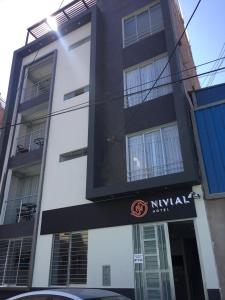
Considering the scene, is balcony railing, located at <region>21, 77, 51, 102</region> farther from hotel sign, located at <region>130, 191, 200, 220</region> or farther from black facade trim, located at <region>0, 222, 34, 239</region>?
hotel sign, located at <region>130, 191, 200, 220</region>

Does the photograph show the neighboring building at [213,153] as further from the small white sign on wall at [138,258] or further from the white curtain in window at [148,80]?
the small white sign on wall at [138,258]

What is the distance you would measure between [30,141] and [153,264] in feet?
32.5

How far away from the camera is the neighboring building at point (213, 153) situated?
8.22 m

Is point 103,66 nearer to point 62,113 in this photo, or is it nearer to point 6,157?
point 62,113

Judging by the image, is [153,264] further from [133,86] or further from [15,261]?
[133,86]

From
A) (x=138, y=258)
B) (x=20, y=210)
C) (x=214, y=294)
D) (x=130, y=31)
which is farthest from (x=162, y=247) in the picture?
(x=130, y=31)

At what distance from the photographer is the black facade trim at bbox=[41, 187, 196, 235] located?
9.07 metres

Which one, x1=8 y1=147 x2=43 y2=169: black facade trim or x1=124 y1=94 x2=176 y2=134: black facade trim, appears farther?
x1=8 y1=147 x2=43 y2=169: black facade trim

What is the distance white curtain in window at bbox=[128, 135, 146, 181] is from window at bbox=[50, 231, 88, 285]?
270cm

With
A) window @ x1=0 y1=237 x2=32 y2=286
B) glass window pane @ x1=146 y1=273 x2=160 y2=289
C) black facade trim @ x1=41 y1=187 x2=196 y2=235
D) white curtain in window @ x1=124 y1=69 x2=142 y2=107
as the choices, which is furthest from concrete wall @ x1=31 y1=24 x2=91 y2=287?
glass window pane @ x1=146 y1=273 x2=160 y2=289

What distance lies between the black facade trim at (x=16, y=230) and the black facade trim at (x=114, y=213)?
812mm

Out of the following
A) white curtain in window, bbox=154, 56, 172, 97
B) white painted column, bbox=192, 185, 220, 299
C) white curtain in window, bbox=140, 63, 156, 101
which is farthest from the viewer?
white curtain in window, bbox=140, 63, 156, 101

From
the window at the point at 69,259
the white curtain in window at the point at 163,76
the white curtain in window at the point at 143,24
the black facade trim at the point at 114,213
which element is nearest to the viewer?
the black facade trim at the point at 114,213

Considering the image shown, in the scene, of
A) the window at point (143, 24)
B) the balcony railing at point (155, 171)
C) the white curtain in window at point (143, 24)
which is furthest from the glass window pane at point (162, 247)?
the white curtain in window at point (143, 24)
